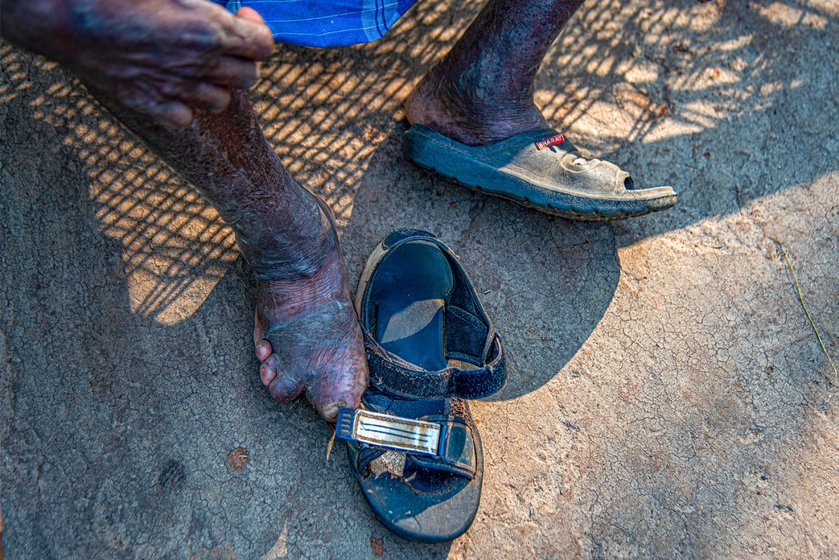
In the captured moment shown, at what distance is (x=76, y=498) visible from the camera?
5.03 ft

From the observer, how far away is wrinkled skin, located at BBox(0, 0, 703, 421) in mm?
865

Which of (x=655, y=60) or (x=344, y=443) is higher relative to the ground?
(x=655, y=60)

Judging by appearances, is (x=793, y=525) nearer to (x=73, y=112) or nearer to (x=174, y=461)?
(x=174, y=461)

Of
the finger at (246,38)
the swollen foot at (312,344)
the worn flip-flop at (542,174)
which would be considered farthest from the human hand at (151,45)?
the worn flip-flop at (542,174)

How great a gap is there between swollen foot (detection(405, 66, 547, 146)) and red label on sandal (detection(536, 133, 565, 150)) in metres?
0.06

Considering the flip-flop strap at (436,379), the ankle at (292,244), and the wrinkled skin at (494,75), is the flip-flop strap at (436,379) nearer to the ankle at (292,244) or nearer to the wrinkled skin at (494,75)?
the ankle at (292,244)

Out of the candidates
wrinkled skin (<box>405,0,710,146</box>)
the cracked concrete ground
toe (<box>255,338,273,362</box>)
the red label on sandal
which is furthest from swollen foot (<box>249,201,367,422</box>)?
the red label on sandal

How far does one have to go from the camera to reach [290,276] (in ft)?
5.09

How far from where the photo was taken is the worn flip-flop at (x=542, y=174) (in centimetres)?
172

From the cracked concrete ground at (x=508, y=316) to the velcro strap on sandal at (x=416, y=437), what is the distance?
0.56 ft

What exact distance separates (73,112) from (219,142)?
90 centimetres

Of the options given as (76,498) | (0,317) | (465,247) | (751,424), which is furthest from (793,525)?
(0,317)

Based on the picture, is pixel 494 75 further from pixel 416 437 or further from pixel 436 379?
pixel 416 437

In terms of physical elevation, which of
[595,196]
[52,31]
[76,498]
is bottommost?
[76,498]
